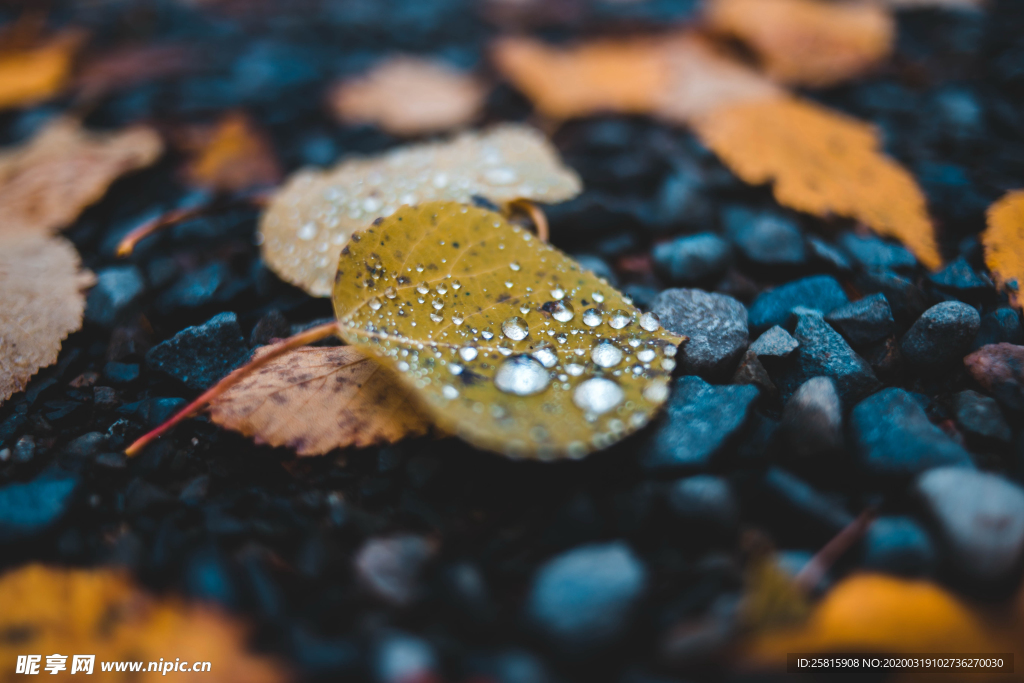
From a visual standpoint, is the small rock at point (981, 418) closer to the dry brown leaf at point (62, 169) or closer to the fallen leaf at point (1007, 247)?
the fallen leaf at point (1007, 247)

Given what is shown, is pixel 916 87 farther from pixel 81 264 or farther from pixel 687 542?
pixel 81 264

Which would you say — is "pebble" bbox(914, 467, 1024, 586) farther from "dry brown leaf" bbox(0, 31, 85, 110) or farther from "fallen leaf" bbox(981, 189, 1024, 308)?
"dry brown leaf" bbox(0, 31, 85, 110)

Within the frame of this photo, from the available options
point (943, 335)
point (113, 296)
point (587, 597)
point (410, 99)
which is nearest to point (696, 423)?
point (587, 597)

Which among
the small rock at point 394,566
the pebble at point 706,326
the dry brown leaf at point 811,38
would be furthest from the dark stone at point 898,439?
the dry brown leaf at point 811,38

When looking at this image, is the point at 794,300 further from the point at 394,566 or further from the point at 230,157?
the point at 230,157

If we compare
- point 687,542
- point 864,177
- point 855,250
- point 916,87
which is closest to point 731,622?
point 687,542
